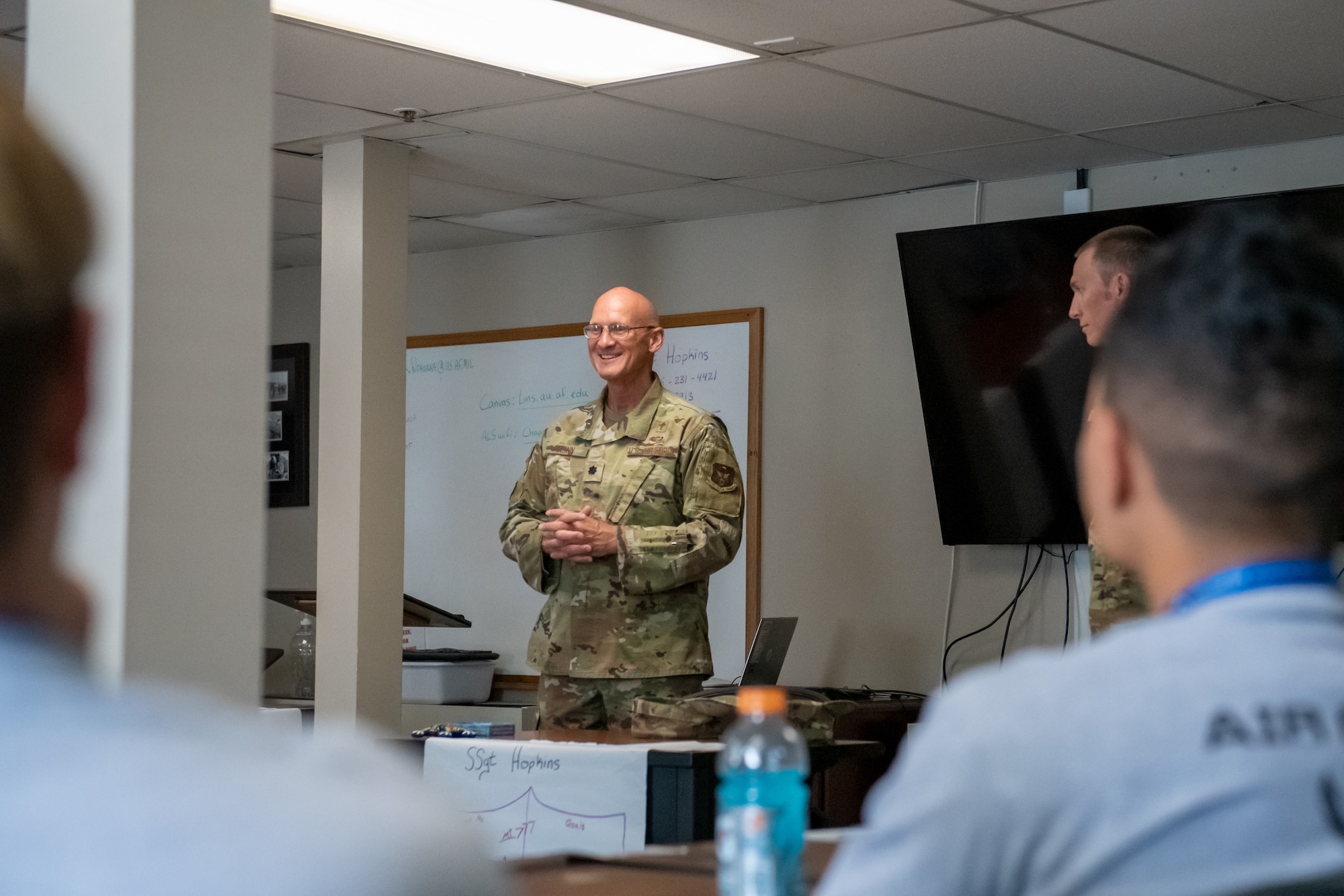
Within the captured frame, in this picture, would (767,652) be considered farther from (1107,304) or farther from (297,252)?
(297,252)

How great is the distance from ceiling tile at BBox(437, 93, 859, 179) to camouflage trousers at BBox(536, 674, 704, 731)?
1.64 metres

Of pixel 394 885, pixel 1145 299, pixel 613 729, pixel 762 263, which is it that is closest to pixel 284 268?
pixel 762 263

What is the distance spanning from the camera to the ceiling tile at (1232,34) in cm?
345

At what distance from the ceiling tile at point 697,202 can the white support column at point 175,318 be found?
3.25 meters

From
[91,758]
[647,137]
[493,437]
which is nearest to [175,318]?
[91,758]

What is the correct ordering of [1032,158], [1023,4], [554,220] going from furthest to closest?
[554,220], [1032,158], [1023,4]

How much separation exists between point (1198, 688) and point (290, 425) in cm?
626

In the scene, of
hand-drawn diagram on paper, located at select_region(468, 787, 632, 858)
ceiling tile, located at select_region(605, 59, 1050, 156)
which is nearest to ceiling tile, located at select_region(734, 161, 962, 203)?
ceiling tile, located at select_region(605, 59, 1050, 156)

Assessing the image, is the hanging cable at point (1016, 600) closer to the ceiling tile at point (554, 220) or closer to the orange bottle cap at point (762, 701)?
the ceiling tile at point (554, 220)

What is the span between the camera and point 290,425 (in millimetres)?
6742

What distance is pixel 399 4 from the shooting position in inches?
143

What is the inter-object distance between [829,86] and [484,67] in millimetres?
936

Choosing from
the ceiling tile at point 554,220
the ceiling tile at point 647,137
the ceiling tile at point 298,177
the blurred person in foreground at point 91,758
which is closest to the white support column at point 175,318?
the blurred person in foreground at point 91,758

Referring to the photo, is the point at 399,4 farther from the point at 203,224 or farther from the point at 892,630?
the point at 892,630
